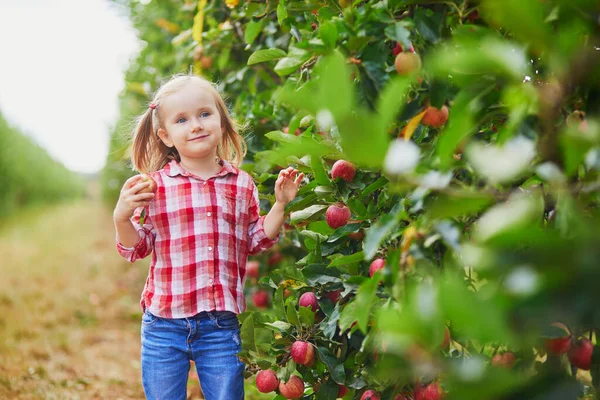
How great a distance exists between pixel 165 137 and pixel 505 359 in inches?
47.7

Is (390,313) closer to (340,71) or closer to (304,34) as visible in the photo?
(340,71)

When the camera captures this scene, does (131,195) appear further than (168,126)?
No

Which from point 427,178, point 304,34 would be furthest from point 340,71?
point 304,34

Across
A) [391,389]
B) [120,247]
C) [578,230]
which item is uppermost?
[578,230]

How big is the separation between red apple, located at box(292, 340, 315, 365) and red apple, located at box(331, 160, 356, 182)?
1.37 ft

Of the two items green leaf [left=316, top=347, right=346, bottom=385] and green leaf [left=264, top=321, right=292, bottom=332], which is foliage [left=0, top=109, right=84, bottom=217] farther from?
green leaf [left=316, top=347, right=346, bottom=385]

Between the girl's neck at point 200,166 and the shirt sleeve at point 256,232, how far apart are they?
139 millimetres

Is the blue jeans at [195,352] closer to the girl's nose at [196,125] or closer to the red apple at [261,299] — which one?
the girl's nose at [196,125]

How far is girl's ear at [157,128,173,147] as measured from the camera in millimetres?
1726

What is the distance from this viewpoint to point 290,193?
4.92 feet

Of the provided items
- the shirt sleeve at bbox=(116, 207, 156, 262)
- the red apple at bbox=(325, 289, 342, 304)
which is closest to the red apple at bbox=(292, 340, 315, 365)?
the red apple at bbox=(325, 289, 342, 304)

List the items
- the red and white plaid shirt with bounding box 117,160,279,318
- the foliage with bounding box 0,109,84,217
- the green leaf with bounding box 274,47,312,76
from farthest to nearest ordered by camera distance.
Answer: the foliage with bounding box 0,109,84,217 → the red and white plaid shirt with bounding box 117,160,279,318 → the green leaf with bounding box 274,47,312,76

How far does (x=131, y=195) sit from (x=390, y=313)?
1.06 metres

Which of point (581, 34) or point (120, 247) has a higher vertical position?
point (581, 34)
